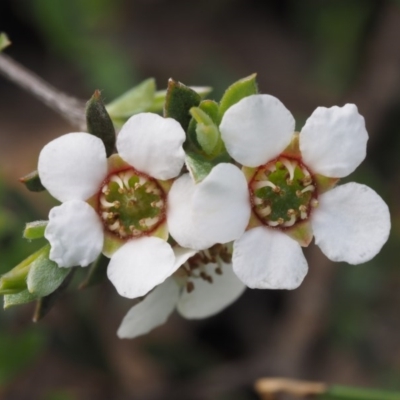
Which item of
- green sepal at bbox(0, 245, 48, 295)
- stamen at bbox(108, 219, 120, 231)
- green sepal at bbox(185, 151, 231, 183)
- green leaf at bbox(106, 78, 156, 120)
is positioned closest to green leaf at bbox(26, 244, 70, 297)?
green sepal at bbox(0, 245, 48, 295)

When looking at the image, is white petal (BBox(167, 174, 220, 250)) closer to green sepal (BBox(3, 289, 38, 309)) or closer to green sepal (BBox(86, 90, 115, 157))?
green sepal (BBox(86, 90, 115, 157))

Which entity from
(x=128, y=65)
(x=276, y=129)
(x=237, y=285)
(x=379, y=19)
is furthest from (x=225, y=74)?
(x=276, y=129)

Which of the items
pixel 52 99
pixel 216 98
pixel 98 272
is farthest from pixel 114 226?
pixel 216 98

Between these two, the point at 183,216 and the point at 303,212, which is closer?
the point at 183,216

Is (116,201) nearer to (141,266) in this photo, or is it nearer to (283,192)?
(141,266)

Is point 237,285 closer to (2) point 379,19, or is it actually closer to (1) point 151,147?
(1) point 151,147

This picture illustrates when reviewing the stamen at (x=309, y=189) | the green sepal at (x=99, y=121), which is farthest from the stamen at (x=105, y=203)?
the stamen at (x=309, y=189)

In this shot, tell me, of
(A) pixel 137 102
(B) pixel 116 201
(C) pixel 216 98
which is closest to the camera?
(B) pixel 116 201
